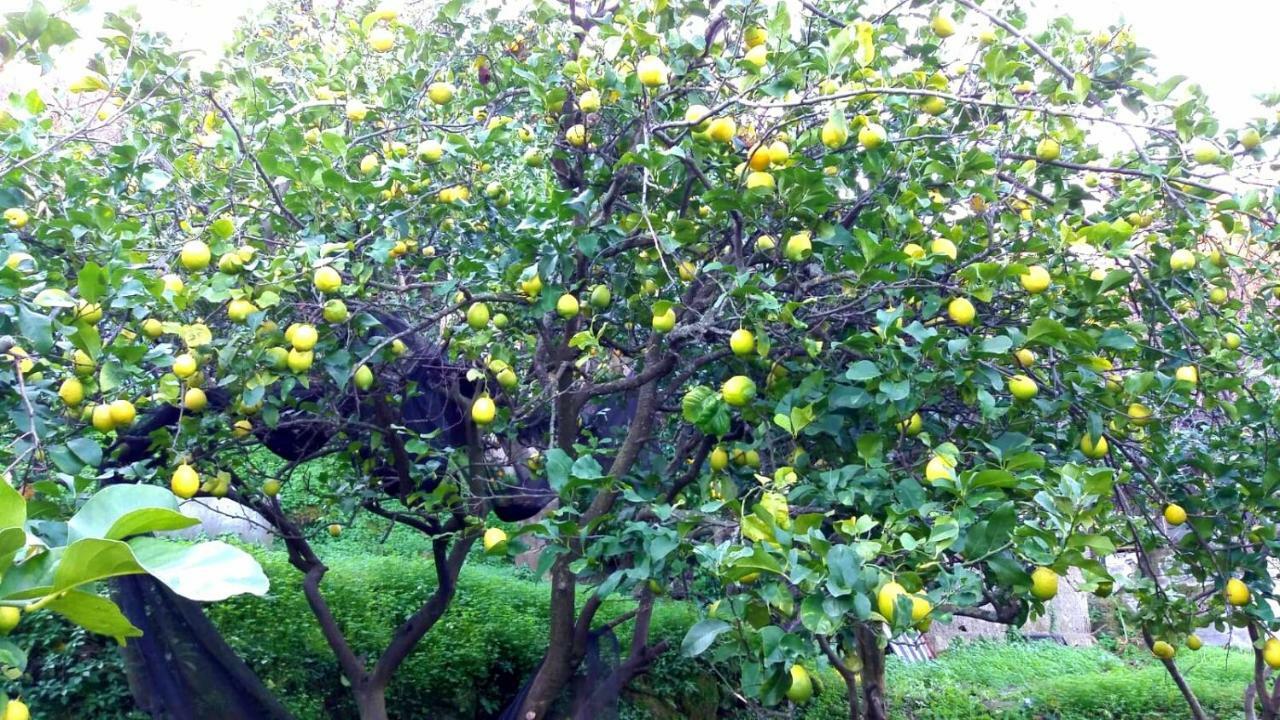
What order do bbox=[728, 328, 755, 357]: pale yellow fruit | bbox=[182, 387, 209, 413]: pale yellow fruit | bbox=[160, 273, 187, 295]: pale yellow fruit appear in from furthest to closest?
bbox=[182, 387, 209, 413]: pale yellow fruit → bbox=[728, 328, 755, 357]: pale yellow fruit → bbox=[160, 273, 187, 295]: pale yellow fruit

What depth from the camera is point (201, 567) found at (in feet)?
2.06

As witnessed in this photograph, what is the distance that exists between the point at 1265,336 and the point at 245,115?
2925mm

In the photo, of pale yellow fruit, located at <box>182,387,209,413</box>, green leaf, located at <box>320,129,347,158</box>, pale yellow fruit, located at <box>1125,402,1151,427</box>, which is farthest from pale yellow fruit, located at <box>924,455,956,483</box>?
pale yellow fruit, located at <box>182,387,209,413</box>

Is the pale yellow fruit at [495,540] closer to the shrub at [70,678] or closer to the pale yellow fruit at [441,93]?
the pale yellow fruit at [441,93]

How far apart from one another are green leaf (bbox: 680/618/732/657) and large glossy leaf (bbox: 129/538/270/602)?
112cm

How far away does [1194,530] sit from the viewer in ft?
7.82

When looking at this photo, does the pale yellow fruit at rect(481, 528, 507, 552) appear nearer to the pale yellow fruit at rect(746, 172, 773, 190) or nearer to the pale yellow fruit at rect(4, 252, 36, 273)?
the pale yellow fruit at rect(746, 172, 773, 190)

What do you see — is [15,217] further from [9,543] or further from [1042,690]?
[1042,690]

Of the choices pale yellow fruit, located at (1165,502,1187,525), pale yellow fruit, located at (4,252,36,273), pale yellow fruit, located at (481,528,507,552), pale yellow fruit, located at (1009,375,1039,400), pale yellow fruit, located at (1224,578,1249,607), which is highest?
pale yellow fruit, located at (4,252,36,273)

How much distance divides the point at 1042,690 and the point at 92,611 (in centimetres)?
678

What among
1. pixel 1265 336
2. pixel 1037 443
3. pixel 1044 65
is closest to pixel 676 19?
pixel 1044 65

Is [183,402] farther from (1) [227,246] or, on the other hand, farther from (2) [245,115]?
(2) [245,115]

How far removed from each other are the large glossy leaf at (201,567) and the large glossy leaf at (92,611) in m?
0.05

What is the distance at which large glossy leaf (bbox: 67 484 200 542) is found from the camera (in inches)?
24.8
